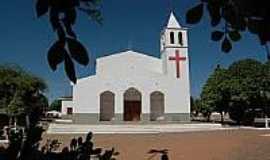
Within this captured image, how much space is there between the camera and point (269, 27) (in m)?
1.36

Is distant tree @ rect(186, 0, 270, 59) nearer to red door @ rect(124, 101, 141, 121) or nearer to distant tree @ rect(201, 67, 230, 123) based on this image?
red door @ rect(124, 101, 141, 121)

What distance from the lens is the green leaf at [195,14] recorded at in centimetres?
149

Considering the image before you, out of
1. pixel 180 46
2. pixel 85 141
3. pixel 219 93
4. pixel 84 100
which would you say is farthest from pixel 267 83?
pixel 85 141

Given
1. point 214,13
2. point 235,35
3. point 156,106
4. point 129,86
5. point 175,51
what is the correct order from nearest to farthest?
point 214,13 < point 235,35 < point 129,86 < point 156,106 < point 175,51

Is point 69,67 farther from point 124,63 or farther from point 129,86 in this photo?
point 124,63

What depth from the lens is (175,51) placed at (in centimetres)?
4266

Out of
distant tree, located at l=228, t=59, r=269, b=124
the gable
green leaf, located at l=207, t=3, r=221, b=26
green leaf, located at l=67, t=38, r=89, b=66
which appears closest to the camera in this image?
green leaf, located at l=67, t=38, r=89, b=66

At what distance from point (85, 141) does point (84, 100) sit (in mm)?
37460

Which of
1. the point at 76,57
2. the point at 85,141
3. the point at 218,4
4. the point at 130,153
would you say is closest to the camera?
the point at 76,57

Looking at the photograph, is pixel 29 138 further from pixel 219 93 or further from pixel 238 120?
pixel 238 120

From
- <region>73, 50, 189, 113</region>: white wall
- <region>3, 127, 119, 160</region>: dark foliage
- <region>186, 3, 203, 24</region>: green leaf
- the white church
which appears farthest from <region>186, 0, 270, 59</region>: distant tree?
<region>73, 50, 189, 113</region>: white wall

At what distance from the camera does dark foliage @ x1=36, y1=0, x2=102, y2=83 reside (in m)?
1.24

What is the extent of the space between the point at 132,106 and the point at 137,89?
2193mm

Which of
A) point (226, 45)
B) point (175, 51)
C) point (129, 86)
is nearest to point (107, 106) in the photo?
point (129, 86)
